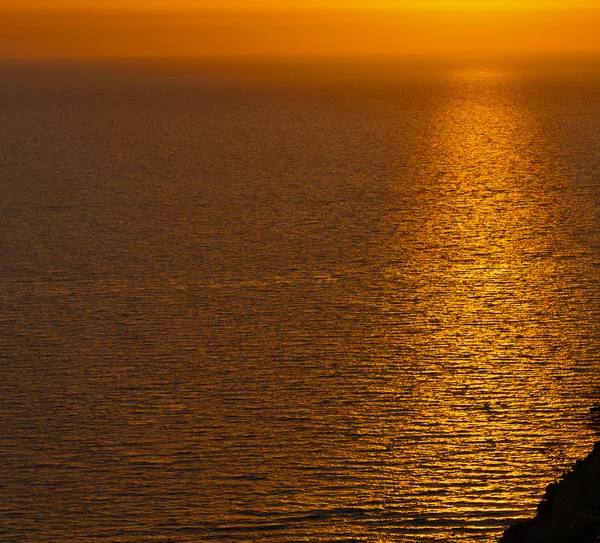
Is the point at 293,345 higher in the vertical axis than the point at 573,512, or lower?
higher

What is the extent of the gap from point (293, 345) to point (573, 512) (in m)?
13.6

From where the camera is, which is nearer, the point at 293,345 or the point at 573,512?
the point at 573,512

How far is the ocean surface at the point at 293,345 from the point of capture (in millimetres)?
17016

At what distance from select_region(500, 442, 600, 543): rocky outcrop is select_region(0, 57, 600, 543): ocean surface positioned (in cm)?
447

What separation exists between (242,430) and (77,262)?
13043 millimetres

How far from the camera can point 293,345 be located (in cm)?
2380

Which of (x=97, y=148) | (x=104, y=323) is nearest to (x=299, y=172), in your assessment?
(x=97, y=148)

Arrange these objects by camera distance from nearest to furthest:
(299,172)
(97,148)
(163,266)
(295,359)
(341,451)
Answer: (341,451)
(295,359)
(163,266)
(299,172)
(97,148)

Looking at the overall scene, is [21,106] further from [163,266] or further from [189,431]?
[189,431]

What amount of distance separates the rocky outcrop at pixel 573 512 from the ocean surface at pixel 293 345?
4.47m

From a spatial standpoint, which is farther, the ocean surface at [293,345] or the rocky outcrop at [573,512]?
the ocean surface at [293,345]

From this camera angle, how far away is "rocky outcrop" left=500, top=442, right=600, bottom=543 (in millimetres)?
10180

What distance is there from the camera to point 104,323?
25203mm

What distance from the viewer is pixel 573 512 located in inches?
414
